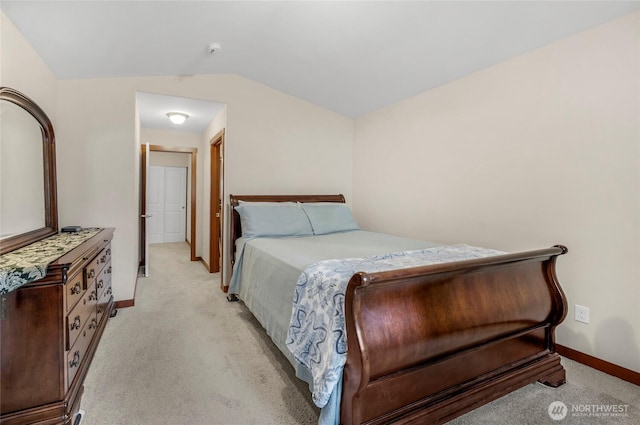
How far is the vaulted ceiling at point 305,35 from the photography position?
2.11 m

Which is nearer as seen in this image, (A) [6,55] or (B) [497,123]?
(A) [6,55]

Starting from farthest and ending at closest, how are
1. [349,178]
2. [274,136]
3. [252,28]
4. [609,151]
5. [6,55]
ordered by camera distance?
1. [349,178]
2. [274,136]
3. [252,28]
4. [609,151]
5. [6,55]

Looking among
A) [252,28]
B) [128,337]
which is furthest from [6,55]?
[128,337]

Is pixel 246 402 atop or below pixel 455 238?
below

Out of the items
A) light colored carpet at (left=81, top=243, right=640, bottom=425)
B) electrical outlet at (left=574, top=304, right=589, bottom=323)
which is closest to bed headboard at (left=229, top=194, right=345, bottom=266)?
light colored carpet at (left=81, top=243, right=640, bottom=425)

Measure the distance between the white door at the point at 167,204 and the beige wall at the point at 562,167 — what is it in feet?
18.7

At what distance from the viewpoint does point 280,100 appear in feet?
13.1

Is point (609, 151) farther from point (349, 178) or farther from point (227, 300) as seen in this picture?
point (227, 300)

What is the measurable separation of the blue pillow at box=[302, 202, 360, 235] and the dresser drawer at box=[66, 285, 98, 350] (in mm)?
1951

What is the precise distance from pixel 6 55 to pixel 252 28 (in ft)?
5.08

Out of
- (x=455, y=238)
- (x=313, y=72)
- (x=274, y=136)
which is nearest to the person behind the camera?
(x=455, y=238)

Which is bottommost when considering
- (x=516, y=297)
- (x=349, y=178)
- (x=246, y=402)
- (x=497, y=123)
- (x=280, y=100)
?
(x=246, y=402)

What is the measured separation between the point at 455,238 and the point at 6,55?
3468 mm

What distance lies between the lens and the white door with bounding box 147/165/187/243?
23.3 ft
